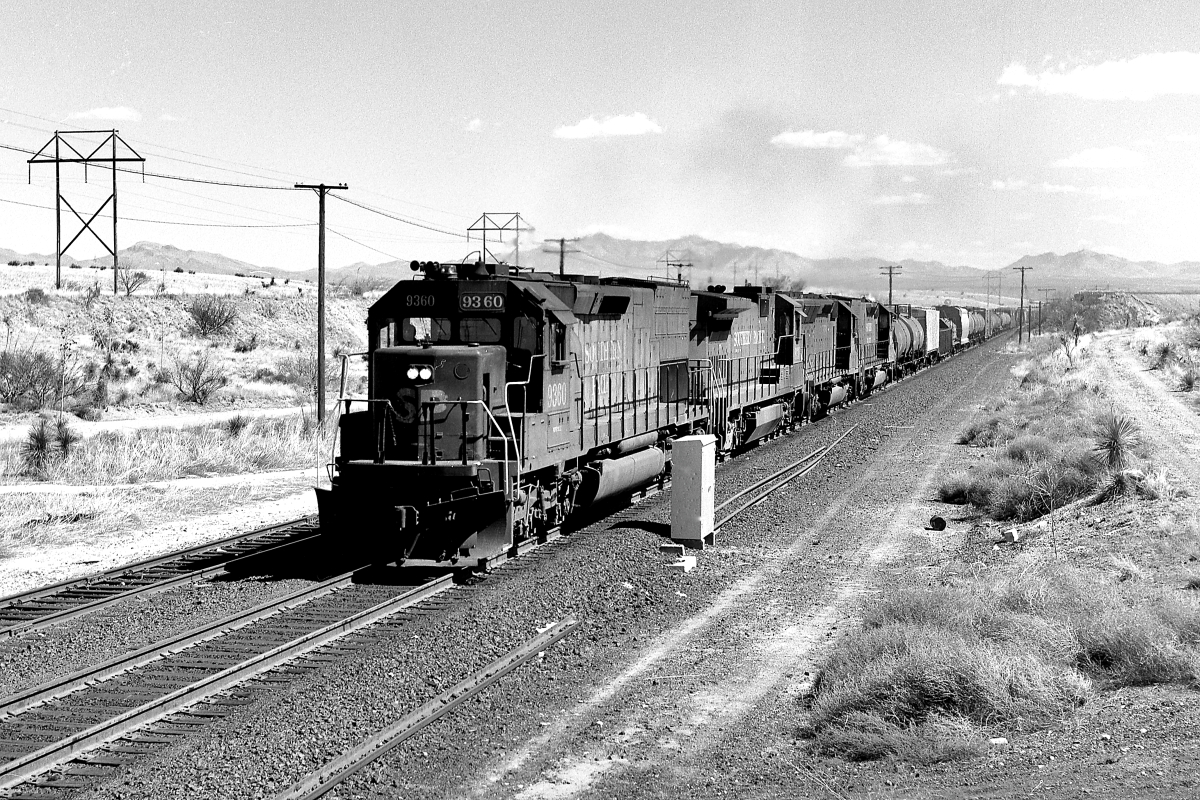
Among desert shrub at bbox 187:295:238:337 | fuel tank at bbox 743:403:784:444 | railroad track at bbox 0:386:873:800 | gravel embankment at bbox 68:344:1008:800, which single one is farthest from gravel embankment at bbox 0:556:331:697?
desert shrub at bbox 187:295:238:337

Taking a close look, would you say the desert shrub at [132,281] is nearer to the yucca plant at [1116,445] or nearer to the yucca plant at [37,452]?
the yucca plant at [37,452]

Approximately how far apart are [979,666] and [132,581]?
33.5 ft

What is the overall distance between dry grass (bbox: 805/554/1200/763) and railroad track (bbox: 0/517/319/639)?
814 centimetres

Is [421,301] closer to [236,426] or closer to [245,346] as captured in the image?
[236,426]

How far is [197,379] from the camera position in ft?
137

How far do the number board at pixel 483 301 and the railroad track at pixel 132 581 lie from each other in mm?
4453

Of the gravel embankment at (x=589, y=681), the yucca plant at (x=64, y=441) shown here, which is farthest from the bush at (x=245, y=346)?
the gravel embankment at (x=589, y=681)

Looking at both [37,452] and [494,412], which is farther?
[37,452]

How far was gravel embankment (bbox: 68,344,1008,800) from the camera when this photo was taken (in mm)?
8047

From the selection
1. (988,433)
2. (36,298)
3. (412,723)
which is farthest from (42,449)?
(36,298)

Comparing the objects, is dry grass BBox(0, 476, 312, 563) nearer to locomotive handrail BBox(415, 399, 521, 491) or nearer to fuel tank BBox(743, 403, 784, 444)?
locomotive handrail BBox(415, 399, 521, 491)

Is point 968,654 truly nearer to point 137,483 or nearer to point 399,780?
point 399,780

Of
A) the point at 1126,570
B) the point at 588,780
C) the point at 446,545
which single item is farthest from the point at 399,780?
the point at 1126,570

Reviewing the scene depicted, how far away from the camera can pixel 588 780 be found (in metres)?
7.97
